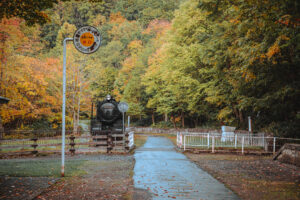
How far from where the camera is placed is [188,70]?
98.7ft

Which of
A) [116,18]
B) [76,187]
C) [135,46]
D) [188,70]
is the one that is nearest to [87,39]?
[76,187]

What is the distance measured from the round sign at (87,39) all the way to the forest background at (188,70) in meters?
1.53

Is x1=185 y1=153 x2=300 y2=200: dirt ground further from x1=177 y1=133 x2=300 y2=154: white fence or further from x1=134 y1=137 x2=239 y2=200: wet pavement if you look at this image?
x1=177 y1=133 x2=300 y2=154: white fence

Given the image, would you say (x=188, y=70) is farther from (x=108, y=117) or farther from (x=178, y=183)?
(x=178, y=183)

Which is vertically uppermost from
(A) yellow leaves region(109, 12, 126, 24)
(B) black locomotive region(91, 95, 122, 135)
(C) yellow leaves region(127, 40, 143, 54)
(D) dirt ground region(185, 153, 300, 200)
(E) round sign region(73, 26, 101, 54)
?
(A) yellow leaves region(109, 12, 126, 24)

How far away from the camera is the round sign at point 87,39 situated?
9.51m

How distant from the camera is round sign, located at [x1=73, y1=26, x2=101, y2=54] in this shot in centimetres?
951

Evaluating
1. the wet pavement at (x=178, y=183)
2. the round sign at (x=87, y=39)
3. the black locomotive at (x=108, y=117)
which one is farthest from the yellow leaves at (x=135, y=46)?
the wet pavement at (x=178, y=183)

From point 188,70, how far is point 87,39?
2156 centimetres

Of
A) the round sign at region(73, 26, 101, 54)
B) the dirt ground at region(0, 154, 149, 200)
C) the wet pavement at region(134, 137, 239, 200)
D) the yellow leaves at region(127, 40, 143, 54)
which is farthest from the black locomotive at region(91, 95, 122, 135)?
the yellow leaves at region(127, 40, 143, 54)

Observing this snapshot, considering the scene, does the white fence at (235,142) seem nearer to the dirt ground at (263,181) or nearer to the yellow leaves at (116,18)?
the dirt ground at (263,181)

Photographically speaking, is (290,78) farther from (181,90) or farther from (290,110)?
(181,90)

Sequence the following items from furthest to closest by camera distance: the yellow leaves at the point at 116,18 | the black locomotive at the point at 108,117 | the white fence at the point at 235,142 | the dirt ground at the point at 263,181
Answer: the yellow leaves at the point at 116,18 → the black locomotive at the point at 108,117 → the white fence at the point at 235,142 → the dirt ground at the point at 263,181

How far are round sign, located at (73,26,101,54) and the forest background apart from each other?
1.53m
